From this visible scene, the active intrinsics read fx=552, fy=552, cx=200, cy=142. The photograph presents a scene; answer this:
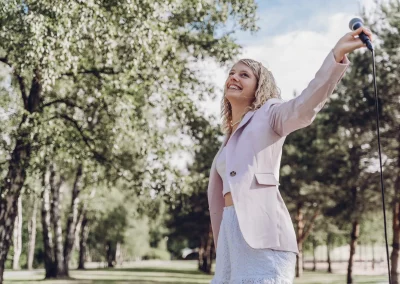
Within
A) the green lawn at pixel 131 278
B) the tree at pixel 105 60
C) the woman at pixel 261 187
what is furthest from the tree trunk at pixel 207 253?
the woman at pixel 261 187

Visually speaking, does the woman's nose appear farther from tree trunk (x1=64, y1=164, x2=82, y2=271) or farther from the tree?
tree trunk (x1=64, y1=164, x2=82, y2=271)

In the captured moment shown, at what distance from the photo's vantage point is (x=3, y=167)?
1506cm

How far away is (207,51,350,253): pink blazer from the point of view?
8.41ft

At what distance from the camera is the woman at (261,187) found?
256 centimetres

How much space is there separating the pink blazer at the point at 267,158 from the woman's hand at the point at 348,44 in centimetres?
3

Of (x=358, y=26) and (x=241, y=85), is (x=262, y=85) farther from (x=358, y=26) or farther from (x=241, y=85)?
(x=358, y=26)

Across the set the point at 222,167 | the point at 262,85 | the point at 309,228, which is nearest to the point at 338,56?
the point at 262,85

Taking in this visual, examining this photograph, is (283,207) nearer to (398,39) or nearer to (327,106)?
(398,39)

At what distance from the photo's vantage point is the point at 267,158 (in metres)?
2.85

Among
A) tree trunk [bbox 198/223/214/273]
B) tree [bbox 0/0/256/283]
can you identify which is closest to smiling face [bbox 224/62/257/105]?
tree [bbox 0/0/256/283]

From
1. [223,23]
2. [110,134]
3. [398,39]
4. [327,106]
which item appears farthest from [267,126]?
[327,106]

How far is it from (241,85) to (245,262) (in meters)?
1.00

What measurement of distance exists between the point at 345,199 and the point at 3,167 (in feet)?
55.0

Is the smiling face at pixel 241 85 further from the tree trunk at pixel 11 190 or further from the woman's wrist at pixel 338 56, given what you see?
the tree trunk at pixel 11 190
